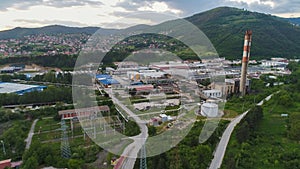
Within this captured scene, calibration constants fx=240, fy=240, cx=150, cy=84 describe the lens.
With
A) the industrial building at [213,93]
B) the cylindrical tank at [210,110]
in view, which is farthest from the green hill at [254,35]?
the cylindrical tank at [210,110]

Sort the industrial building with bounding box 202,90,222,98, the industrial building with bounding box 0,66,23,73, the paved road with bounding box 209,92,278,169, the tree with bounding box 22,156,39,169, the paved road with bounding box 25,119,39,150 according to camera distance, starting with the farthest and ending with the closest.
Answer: the industrial building with bounding box 0,66,23,73 < the industrial building with bounding box 202,90,222,98 < the paved road with bounding box 25,119,39,150 < the paved road with bounding box 209,92,278,169 < the tree with bounding box 22,156,39,169

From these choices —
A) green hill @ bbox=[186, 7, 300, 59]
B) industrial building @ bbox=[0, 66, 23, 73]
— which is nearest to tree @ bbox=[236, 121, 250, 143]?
industrial building @ bbox=[0, 66, 23, 73]

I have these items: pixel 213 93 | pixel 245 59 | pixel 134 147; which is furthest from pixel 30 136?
pixel 245 59

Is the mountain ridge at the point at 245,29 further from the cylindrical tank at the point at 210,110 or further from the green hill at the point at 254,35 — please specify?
the cylindrical tank at the point at 210,110

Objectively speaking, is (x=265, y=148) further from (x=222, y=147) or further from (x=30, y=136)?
(x=30, y=136)

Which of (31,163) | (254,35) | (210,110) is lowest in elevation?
(31,163)

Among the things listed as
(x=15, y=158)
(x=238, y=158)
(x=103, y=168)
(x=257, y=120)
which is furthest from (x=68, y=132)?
(x=257, y=120)

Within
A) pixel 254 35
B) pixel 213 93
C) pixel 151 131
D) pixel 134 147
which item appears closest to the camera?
pixel 134 147

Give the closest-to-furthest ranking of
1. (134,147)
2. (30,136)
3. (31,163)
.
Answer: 1. (31,163)
2. (134,147)
3. (30,136)

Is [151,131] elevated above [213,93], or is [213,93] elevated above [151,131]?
[213,93]

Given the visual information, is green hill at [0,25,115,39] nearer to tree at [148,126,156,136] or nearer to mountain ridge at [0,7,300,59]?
mountain ridge at [0,7,300,59]

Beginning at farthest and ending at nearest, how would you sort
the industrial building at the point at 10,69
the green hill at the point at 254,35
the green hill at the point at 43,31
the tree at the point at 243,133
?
1. the green hill at the point at 43,31
2. the green hill at the point at 254,35
3. the industrial building at the point at 10,69
4. the tree at the point at 243,133
